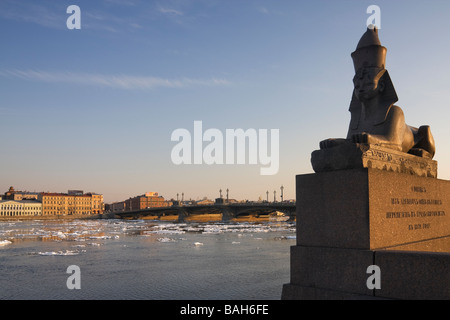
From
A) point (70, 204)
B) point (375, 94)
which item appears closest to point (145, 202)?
point (70, 204)

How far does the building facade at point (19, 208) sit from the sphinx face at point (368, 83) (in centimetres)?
11938

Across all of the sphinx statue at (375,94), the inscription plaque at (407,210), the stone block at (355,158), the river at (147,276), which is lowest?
the river at (147,276)

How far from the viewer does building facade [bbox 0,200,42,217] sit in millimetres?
108875

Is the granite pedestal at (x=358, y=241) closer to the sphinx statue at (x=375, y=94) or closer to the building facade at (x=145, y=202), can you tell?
the sphinx statue at (x=375, y=94)

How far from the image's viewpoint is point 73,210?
127 metres

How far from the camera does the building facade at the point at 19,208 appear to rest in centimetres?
10888

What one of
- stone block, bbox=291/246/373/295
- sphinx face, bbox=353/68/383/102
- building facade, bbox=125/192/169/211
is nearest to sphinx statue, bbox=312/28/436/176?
sphinx face, bbox=353/68/383/102

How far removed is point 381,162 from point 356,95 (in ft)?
5.48

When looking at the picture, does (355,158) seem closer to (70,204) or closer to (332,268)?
(332,268)

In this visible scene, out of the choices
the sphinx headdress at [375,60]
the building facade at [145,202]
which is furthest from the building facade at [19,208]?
the sphinx headdress at [375,60]

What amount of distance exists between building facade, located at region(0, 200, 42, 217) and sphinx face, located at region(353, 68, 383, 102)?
392ft

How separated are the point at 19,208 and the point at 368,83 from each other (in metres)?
123

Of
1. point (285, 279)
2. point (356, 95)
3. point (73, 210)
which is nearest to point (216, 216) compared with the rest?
point (73, 210)
